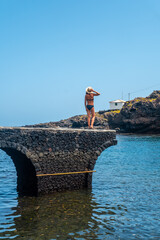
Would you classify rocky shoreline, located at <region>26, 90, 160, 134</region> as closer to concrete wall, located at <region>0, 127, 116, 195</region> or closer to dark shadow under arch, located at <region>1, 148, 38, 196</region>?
dark shadow under arch, located at <region>1, 148, 38, 196</region>

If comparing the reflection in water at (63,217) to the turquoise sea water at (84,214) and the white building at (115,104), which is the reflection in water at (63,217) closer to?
the turquoise sea water at (84,214)

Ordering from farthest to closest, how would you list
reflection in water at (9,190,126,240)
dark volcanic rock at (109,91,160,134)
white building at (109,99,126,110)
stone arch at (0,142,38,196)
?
white building at (109,99,126,110) → dark volcanic rock at (109,91,160,134) → stone arch at (0,142,38,196) → reflection in water at (9,190,126,240)

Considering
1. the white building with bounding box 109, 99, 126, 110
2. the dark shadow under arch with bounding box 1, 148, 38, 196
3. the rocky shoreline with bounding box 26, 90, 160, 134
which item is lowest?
the dark shadow under arch with bounding box 1, 148, 38, 196

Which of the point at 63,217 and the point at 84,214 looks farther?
the point at 84,214

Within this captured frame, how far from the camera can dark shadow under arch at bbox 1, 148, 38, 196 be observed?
14609 millimetres

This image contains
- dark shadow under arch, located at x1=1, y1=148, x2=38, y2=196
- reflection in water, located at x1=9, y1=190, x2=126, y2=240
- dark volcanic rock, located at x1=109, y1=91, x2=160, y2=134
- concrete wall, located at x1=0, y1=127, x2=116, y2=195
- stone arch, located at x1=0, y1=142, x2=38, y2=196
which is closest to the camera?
reflection in water, located at x1=9, y1=190, x2=126, y2=240

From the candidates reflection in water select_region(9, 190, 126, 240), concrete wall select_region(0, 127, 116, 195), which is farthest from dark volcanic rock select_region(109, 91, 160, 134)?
reflection in water select_region(9, 190, 126, 240)

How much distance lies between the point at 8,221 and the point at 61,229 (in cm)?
251

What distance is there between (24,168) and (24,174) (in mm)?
402

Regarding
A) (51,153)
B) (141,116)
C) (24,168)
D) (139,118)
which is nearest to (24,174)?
(24,168)

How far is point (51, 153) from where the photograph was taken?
577 inches

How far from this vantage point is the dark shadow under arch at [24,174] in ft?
47.9

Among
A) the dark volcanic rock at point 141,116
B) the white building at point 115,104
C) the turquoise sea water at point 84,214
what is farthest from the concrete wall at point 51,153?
the white building at point 115,104

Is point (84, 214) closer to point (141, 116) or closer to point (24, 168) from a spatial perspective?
point (24, 168)
